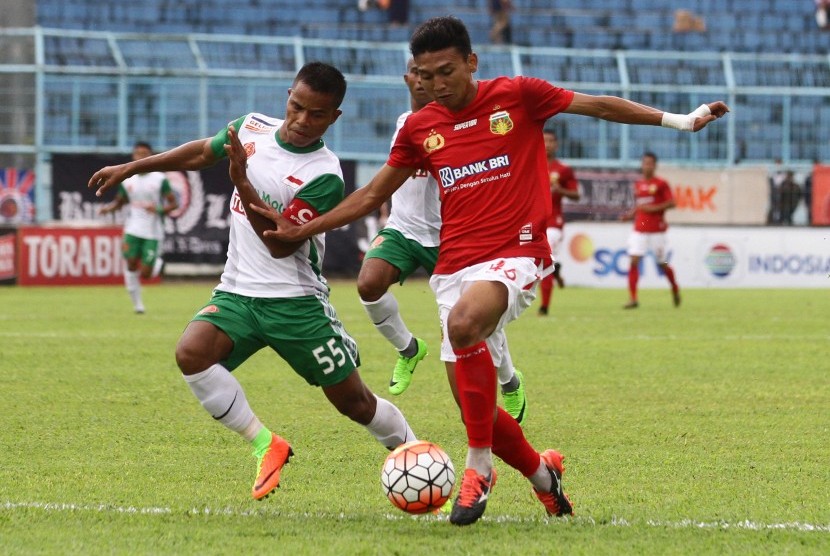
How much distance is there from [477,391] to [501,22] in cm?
2507

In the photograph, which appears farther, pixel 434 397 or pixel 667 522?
pixel 434 397

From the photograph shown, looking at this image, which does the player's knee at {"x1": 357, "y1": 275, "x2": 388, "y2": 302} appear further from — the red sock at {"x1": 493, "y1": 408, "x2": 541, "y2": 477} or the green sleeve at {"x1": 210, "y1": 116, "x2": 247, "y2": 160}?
the red sock at {"x1": 493, "y1": 408, "x2": 541, "y2": 477}

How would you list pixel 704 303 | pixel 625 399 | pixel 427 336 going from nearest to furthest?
pixel 625 399
pixel 427 336
pixel 704 303

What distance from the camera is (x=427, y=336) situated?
14.4m

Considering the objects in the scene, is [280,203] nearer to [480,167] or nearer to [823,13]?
[480,167]

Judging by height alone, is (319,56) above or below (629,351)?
above

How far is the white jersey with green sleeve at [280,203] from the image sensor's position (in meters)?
5.78

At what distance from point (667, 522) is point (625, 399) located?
4.04m

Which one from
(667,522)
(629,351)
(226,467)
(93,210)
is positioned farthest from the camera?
(93,210)

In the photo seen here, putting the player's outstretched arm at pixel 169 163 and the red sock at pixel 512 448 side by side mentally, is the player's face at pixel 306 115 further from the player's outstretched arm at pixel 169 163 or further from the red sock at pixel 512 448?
the red sock at pixel 512 448

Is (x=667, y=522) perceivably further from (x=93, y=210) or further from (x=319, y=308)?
(x=93, y=210)

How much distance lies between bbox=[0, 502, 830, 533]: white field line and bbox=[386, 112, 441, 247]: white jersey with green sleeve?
12.3ft

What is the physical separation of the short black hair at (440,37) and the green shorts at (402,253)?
11.6 ft

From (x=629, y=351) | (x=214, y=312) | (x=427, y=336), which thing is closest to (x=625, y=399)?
(x=629, y=351)
